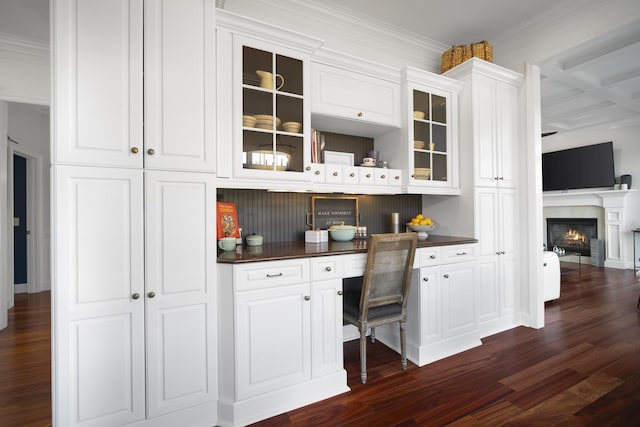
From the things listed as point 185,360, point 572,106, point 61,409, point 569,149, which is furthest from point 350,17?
point 569,149

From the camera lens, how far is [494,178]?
294 cm

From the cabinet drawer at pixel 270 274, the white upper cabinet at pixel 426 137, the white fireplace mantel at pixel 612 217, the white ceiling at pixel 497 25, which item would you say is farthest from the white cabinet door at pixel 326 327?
the white fireplace mantel at pixel 612 217

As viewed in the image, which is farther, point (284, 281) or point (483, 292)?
point (483, 292)

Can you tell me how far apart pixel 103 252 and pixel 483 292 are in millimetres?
3033

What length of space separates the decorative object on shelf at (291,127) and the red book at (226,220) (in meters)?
0.69

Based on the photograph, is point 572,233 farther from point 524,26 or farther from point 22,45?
point 22,45

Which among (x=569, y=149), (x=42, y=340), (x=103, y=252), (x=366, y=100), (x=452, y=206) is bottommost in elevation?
(x=42, y=340)

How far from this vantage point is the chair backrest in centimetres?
202

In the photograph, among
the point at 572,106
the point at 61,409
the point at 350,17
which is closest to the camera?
the point at 61,409

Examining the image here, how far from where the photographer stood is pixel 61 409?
141 centimetres

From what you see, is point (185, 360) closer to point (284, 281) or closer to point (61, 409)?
point (61, 409)

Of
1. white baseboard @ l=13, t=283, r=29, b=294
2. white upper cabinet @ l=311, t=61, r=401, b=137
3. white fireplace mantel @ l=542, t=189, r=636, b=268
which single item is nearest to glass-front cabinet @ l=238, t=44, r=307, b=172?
white upper cabinet @ l=311, t=61, r=401, b=137

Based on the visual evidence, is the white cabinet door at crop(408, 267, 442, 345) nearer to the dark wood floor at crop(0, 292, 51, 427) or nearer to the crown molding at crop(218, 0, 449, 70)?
the crown molding at crop(218, 0, 449, 70)

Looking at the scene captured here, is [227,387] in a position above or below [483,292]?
below
